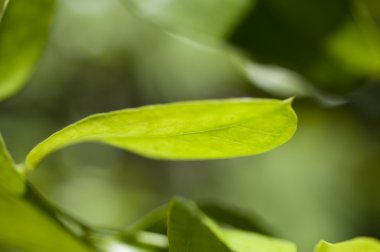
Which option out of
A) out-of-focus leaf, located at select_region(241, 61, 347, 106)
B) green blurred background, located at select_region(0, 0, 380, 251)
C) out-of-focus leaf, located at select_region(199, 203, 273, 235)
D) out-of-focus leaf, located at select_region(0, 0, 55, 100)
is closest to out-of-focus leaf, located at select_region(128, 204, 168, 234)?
out-of-focus leaf, located at select_region(199, 203, 273, 235)

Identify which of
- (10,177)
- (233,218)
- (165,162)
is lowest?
(165,162)

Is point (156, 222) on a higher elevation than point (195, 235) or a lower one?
lower

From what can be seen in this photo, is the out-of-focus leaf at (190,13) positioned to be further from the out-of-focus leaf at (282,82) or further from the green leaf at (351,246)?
the green leaf at (351,246)

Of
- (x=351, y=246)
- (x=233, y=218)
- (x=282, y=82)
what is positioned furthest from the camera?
(x=282, y=82)

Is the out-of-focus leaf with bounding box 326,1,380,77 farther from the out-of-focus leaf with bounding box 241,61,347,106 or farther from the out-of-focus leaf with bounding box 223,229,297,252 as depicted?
the out-of-focus leaf with bounding box 223,229,297,252

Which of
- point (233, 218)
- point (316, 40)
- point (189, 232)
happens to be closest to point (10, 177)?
point (189, 232)

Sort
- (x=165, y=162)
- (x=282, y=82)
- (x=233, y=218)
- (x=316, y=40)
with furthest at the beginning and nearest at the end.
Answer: (x=165, y=162) → (x=282, y=82) → (x=316, y=40) → (x=233, y=218)

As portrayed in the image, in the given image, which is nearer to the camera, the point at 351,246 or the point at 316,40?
the point at 351,246

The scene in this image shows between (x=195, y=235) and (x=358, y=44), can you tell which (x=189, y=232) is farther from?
(x=358, y=44)
